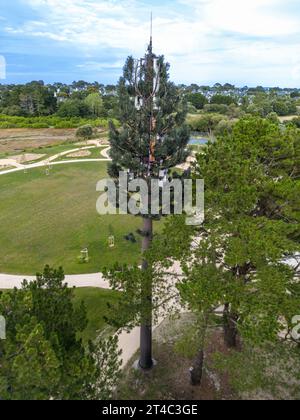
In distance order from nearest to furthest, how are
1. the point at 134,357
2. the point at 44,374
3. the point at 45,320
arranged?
1. the point at 44,374
2. the point at 45,320
3. the point at 134,357

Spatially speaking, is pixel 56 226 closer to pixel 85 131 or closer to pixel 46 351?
pixel 46 351

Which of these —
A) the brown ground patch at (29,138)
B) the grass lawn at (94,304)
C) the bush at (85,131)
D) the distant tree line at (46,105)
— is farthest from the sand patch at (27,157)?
the distant tree line at (46,105)

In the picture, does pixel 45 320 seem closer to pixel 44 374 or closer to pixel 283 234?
pixel 44 374

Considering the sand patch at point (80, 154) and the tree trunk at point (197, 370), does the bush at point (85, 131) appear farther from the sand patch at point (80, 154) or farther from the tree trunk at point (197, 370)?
the tree trunk at point (197, 370)

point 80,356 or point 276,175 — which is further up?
point 276,175

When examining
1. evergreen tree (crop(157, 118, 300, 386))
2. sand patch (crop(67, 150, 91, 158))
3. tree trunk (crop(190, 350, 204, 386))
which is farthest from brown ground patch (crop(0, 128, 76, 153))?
evergreen tree (crop(157, 118, 300, 386))

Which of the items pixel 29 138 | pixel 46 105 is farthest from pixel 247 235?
pixel 46 105

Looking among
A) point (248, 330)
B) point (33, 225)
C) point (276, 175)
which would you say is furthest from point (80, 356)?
point (33, 225)
